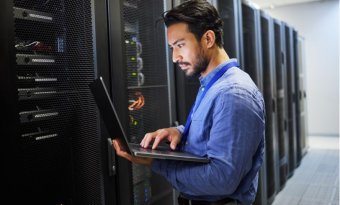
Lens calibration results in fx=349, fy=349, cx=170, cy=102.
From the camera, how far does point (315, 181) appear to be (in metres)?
4.07

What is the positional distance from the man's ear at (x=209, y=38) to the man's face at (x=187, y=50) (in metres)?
0.02

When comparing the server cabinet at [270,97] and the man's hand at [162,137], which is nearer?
the man's hand at [162,137]

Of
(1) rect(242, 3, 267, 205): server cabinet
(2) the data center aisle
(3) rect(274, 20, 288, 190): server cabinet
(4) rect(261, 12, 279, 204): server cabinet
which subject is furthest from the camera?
(3) rect(274, 20, 288, 190): server cabinet

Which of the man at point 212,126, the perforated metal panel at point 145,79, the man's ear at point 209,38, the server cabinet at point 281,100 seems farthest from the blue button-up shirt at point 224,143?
the server cabinet at point 281,100

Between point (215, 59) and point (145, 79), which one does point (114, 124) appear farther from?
point (145, 79)

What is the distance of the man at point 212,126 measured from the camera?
0.91 metres

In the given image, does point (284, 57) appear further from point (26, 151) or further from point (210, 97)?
point (26, 151)

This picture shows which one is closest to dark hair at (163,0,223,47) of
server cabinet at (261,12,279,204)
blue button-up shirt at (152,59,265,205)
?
blue button-up shirt at (152,59,265,205)

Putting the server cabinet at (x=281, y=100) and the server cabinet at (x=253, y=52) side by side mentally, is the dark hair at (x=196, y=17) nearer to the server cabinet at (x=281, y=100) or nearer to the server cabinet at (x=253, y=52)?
the server cabinet at (x=253, y=52)

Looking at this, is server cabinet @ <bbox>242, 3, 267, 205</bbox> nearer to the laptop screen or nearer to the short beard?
the short beard

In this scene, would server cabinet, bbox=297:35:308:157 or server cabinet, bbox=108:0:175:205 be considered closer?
server cabinet, bbox=108:0:175:205

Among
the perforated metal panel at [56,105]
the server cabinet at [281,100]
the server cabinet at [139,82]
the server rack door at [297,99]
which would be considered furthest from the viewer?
the server rack door at [297,99]

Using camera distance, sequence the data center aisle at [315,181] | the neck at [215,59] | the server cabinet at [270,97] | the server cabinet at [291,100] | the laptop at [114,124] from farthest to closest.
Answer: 1. the server cabinet at [291,100]
2. the data center aisle at [315,181]
3. the server cabinet at [270,97]
4. the neck at [215,59]
5. the laptop at [114,124]

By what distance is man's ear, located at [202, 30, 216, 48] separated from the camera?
104 centimetres
